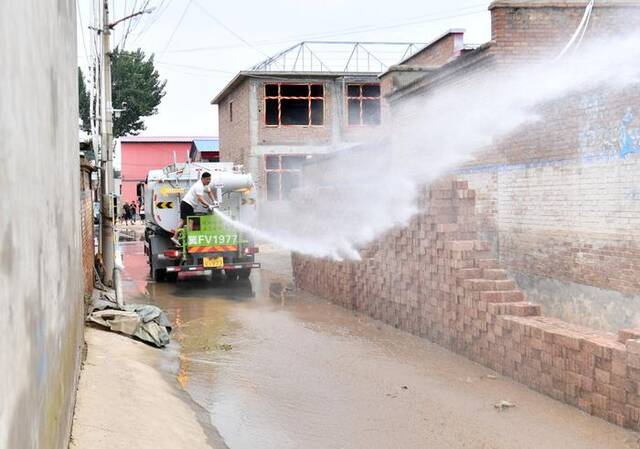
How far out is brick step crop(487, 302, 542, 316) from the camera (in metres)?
7.95

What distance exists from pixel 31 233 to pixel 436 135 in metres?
13.3

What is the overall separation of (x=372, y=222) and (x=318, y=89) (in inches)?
812

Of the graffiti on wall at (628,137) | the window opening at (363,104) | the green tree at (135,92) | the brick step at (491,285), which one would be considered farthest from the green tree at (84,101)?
the graffiti on wall at (628,137)

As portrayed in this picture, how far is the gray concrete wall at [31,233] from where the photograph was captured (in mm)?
2086

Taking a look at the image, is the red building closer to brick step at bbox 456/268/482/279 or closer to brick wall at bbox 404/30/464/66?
brick wall at bbox 404/30/464/66

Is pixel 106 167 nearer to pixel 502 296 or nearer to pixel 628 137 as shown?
pixel 502 296

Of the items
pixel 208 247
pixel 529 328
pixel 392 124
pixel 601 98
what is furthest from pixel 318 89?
pixel 529 328

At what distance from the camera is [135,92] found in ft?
190

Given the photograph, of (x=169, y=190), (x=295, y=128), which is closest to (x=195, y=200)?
(x=169, y=190)

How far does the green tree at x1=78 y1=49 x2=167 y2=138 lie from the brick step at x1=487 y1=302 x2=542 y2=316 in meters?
50.8

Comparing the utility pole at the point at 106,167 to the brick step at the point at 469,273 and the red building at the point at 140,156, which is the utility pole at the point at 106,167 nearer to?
the brick step at the point at 469,273

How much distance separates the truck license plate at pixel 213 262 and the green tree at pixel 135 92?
143ft

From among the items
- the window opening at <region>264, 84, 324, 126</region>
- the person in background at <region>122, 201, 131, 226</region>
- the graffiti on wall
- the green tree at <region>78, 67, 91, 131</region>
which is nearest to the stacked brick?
the graffiti on wall

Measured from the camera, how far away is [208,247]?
14984 millimetres
